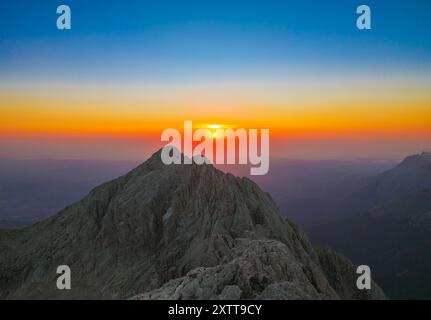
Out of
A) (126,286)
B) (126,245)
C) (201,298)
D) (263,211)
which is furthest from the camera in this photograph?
(263,211)

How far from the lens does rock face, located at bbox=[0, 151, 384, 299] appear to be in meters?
67.5

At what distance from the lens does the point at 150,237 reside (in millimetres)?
75188

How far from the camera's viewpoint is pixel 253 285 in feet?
118

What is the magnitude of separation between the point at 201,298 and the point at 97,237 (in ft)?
150

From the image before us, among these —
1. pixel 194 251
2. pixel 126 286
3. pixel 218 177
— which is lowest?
pixel 126 286

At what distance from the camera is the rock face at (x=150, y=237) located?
221ft

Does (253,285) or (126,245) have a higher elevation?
(253,285)
